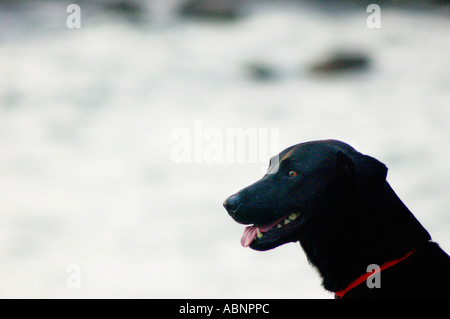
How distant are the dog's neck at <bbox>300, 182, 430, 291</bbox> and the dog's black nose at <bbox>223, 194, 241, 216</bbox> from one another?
587 mm

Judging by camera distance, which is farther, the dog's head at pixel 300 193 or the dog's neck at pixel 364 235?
the dog's head at pixel 300 193

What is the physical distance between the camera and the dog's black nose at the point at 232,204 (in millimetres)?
3713

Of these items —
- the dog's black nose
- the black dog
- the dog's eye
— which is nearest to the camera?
the black dog

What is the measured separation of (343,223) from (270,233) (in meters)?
0.52

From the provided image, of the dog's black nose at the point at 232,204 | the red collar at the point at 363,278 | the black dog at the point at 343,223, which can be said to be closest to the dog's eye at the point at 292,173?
the black dog at the point at 343,223

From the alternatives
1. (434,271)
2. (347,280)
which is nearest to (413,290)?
(434,271)

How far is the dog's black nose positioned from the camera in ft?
12.2

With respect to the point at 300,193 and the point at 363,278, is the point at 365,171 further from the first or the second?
the point at 363,278

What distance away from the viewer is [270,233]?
3658 millimetres

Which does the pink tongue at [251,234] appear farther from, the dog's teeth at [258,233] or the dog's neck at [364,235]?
the dog's neck at [364,235]

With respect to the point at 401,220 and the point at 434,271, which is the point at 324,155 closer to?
the point at 401,220

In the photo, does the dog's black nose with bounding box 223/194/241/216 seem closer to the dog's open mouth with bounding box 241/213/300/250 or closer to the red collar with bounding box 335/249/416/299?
the dog's open mouth with bounding box 241/213/300/250

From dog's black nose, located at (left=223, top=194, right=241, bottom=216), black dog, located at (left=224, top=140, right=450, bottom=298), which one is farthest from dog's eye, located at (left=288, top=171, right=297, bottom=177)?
dog's black nose, located at (left=223, top=194, right=241, bottom=216)

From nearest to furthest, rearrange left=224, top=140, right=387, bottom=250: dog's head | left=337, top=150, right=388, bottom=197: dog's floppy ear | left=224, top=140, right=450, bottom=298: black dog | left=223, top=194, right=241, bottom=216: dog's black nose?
left=224, top=140, right=450, bottom=298: black dog
left=337, top=150, right=388, bottom=197: dog's floppy ear
left=224, top=140, right=387, bottom=250: dog's head
left=223, top=194, right=241, bottom=216: dog's black nose
